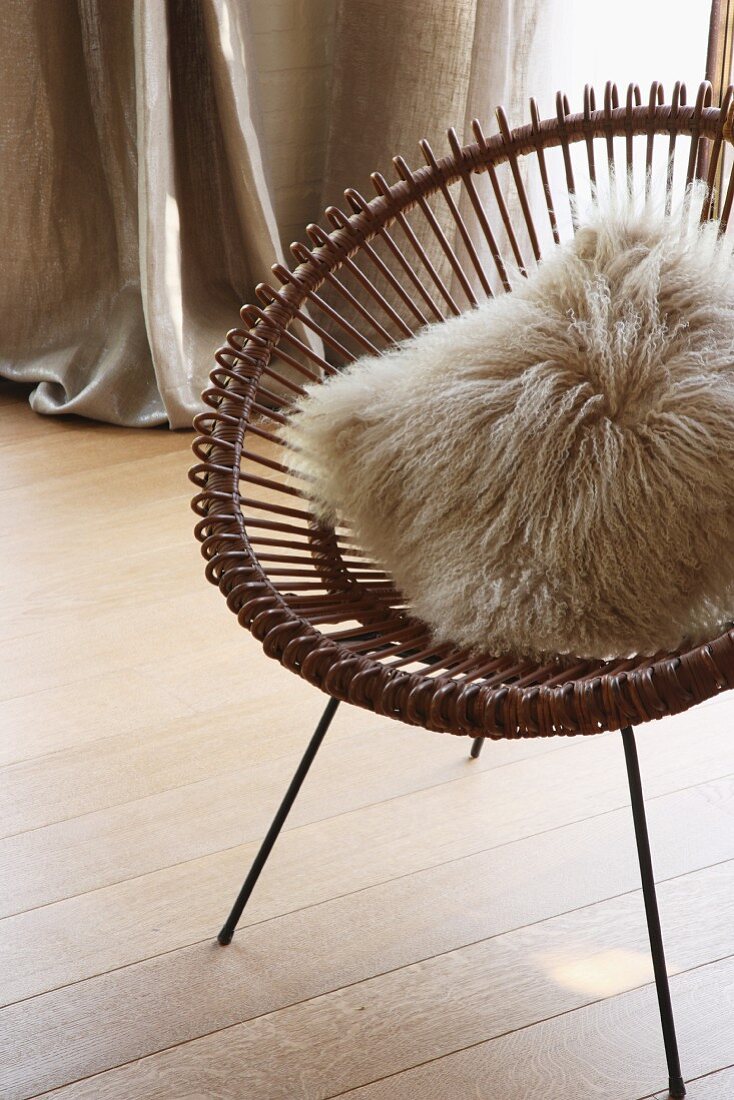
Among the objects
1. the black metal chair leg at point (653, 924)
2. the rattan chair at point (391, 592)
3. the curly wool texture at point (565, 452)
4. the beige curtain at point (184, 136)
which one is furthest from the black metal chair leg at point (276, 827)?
the beige curtain at point (184, 136)

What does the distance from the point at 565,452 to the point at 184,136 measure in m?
1.70

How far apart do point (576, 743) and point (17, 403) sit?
1639 mm

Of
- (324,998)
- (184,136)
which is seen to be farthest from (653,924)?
(184,136)

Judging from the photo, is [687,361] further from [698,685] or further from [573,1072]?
[573,1072]

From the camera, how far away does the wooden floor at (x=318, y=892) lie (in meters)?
1.00

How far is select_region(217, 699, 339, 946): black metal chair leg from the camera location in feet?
3.59

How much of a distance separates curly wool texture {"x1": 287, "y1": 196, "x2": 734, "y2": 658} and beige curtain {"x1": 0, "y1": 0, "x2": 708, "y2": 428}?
4.23 ft

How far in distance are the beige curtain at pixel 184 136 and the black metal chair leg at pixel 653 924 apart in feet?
5.21

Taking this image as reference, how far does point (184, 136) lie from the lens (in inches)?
94.5

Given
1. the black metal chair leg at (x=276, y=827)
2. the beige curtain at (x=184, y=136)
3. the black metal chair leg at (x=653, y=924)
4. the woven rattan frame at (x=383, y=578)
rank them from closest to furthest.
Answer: the woven rattan frame at (x=383, y=578)
the black metal chair leg at (x=653, y=924)
the black metal chair leg at (x=276, y=827)
the beige curtain at (x=184, y=136)

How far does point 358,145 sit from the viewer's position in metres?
2.54

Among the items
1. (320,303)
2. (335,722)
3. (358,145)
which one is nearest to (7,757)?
(335,722)

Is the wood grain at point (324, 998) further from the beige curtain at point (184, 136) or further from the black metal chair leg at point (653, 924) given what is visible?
the beige curtain at point (184, 136)

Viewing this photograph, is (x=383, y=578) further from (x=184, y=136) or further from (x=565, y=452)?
(x=184, y=136)
